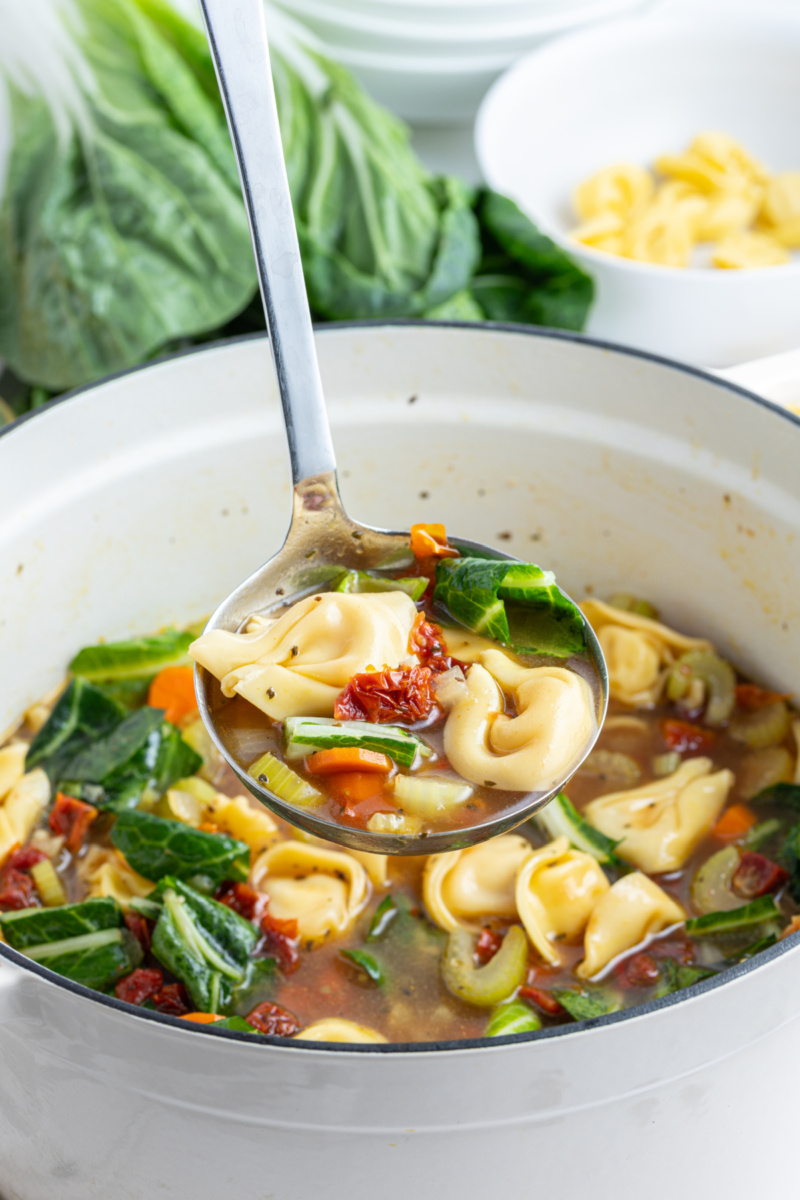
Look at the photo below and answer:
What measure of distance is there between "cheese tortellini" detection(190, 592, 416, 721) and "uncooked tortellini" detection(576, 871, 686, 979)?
27.6 inches

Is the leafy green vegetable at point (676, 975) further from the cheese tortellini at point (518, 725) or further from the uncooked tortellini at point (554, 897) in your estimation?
the cheese tortellini at point (518, 725)

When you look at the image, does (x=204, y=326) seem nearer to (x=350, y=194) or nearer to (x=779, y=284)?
(x=350, y=194)

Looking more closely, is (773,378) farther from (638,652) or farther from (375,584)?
(375,584)

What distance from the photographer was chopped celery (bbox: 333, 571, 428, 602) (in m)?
2.20

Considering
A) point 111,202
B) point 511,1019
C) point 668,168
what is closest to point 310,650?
point 511,1019

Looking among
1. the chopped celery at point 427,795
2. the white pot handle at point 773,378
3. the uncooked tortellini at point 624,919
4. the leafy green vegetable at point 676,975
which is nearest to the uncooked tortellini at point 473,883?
the uncooked tortellini at point 624,919

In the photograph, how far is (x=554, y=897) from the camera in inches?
93.0

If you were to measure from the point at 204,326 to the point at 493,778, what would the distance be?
2012 mm

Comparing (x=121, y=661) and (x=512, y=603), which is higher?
(x=512, y=603)

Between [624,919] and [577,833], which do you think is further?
[577,833]

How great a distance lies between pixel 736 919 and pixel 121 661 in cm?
153

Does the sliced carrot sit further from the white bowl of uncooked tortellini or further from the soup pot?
the white bowl of uncooked tortellini

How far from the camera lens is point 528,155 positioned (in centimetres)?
427

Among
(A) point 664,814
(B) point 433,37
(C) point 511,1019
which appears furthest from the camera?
(B) point 433,37
